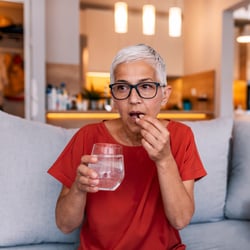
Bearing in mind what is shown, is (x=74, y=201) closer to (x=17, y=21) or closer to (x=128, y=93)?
(x=128, y=93)

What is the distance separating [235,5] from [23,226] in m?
3.54

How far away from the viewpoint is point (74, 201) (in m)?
0.96

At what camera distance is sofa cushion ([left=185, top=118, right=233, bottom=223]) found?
5.09 ft

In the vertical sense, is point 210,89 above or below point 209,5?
below

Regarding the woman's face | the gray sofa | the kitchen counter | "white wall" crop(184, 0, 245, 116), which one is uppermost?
"white wall" crop(184, 0, 245, 116)

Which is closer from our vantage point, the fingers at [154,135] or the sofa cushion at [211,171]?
the fingers at [154,135]

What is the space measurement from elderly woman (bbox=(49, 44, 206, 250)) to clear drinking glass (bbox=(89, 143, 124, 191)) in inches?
5.0

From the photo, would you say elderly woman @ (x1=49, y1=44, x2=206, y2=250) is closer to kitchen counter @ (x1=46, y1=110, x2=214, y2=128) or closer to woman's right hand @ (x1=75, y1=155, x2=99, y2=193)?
woman's right hand @ (x1=75, y1=155, x2=99, y2=193)

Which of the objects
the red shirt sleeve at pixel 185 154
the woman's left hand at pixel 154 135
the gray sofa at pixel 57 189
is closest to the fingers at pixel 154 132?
the woman's left hand at pixel 154 135

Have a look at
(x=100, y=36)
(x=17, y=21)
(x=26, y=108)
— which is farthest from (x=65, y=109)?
(x=100, y=36)

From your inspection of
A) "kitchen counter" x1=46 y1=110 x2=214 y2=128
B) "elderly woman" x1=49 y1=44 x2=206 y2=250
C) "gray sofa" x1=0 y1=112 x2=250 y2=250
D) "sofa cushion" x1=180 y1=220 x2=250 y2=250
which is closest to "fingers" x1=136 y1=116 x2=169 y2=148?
"elderly woman" x1=49 y1=44 x2=206 y2=250

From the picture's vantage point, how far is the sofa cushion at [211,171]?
155 cm

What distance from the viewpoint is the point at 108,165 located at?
0.82m

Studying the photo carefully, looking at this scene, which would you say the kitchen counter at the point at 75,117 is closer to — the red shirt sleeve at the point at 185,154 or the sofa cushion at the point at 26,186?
the sofa cushion at the point at 26,186
